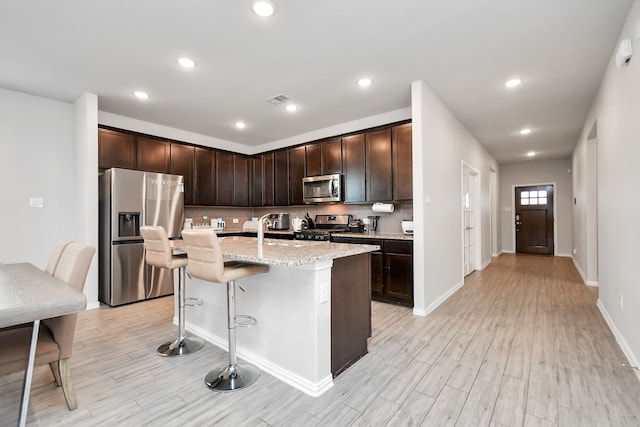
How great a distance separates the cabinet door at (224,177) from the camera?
5.41 meters

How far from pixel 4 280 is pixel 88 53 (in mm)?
2152

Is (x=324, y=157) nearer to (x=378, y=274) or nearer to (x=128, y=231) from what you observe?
(x=378, y=274)

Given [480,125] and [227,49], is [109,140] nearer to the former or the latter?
[227,49]

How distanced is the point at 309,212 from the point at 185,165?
2.25m

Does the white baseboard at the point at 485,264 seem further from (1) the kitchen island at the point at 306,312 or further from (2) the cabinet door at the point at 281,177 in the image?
(1) the kitchen island at the point at 306,312

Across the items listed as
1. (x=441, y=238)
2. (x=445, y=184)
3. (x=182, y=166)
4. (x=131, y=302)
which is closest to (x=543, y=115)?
(x=445, y=184)

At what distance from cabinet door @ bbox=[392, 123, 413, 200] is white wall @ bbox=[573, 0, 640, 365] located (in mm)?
1902

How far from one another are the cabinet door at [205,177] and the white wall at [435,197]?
3.51 m

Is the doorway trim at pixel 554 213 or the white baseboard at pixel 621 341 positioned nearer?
the white baseboard at pixel 621 341

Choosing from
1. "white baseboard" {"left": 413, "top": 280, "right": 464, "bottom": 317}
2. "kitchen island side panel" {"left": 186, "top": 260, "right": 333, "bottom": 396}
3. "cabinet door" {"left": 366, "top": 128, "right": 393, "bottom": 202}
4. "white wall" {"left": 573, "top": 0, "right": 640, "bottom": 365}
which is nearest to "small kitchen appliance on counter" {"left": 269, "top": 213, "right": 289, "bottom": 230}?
"cabinet door" {"left": 366, "top": 128, "right": 393, "bottom": 202}

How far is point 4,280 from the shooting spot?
1.62 meters

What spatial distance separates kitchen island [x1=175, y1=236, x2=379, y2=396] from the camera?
1.90 m

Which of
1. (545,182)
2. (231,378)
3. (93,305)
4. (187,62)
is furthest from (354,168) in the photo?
(545,182)

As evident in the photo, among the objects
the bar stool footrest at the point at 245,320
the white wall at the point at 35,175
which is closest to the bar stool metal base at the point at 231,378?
the bar stool footrest at the point at 245,320
